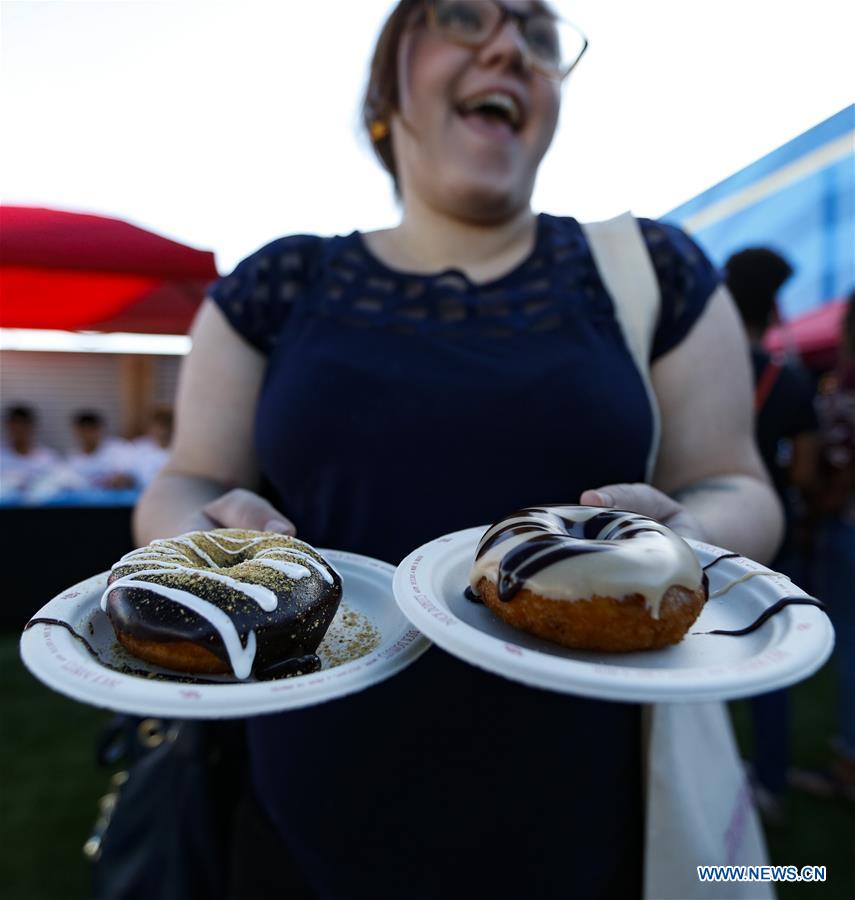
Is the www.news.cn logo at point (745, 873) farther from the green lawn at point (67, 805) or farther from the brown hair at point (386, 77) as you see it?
the brown hair at point (386, 77)

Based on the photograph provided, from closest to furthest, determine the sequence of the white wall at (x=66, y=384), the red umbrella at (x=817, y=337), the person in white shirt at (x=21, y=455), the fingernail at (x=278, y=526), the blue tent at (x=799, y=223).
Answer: the fingernail at (x=278, y=526)
the blue tent at (x=799, y=223)
the person in white shirt at (x=21, y=455)
the red umbrella at (x=817, y=337)
the white wall at (x=66, y=384)

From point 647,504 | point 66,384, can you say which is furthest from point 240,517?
point 66,384

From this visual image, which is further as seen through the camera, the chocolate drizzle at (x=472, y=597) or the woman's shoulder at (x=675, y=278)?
the woman's shoulder at (x=675, y=278)

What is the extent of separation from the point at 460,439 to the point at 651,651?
0.46 m

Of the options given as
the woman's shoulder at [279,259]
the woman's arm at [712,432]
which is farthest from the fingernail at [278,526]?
the woman's arm at [712,432]

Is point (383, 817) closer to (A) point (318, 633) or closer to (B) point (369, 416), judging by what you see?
(A) point (318, 633)

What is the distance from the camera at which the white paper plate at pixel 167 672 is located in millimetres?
663

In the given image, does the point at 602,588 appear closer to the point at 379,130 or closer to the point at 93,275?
the point at 379,130

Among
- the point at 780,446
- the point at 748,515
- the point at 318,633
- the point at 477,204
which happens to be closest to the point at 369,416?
the point at 318,633

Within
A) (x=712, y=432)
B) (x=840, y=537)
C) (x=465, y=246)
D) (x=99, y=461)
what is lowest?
(x=99, y=461)

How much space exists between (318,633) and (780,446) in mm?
2626

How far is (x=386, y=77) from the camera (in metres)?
1.43

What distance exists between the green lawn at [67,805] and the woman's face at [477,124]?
252 cm

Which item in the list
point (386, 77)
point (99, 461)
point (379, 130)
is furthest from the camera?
point (99, 461)
